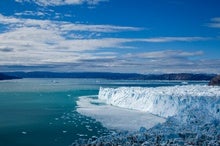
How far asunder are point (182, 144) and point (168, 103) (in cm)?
948

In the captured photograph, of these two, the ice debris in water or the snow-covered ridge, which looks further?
the snow-covered ridge

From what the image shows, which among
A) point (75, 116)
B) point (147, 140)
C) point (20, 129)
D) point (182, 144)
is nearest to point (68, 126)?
point (20, 129)

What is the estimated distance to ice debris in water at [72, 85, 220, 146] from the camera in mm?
13031

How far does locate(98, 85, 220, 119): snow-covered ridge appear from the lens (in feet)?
62.1

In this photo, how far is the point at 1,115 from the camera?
2186 centimetres

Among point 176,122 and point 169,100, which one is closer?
point 176,122

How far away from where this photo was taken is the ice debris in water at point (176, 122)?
13.0 meters

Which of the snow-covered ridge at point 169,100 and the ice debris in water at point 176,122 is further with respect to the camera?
the snow-covered ridge at point 169,100

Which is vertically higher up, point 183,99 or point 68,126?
point 183,99

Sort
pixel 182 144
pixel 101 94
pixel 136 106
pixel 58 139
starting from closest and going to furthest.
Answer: pixel 182 144 → pixel 58 139 → pixel 136 106 → pixel 101 94

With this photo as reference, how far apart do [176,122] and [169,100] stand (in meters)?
5.13

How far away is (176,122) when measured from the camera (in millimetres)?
16906

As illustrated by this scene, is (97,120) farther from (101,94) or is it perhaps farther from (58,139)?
(101,94)

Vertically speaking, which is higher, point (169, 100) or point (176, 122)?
point (169, 100)
